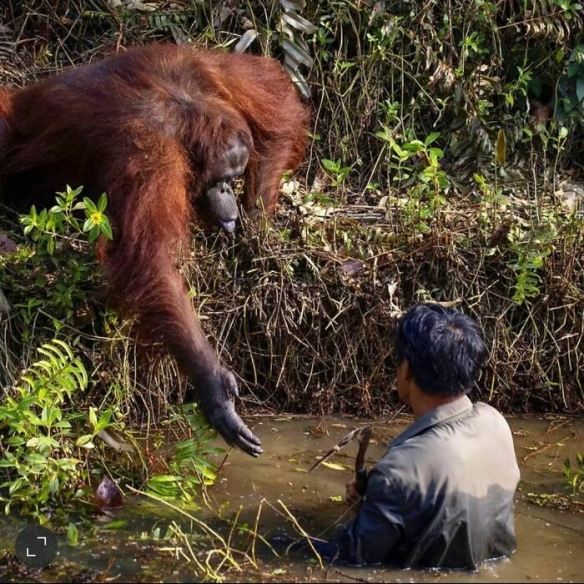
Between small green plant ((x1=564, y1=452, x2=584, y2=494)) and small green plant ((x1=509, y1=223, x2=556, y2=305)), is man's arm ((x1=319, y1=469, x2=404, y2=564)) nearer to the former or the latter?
small green plant ((x1=564, y1=452, x2=584, y2=494))

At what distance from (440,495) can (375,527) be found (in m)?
0.22

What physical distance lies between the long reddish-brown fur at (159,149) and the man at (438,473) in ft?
2.27

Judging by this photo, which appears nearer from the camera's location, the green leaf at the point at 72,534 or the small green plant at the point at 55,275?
the green leaf at the point at 72,534

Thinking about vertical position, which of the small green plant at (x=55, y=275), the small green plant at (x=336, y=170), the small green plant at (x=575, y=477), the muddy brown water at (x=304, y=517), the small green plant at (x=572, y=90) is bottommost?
the muddy brown water at (x=304, y=517)

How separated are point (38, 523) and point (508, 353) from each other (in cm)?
231

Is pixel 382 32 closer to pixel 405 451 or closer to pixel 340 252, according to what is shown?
pixel 340 252

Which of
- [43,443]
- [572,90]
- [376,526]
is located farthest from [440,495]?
[572,90]

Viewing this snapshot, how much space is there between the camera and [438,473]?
323cm

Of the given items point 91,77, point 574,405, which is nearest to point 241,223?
point 91,77

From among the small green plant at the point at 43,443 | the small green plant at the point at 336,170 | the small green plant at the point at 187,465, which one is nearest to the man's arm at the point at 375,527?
the small green plant at the point at 187,465

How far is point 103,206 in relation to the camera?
3.98 metres

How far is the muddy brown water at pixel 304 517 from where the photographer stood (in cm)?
340

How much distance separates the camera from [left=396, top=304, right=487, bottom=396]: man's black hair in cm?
335

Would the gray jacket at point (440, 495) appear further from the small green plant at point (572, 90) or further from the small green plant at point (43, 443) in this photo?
the small green plant at point (572, 90)
